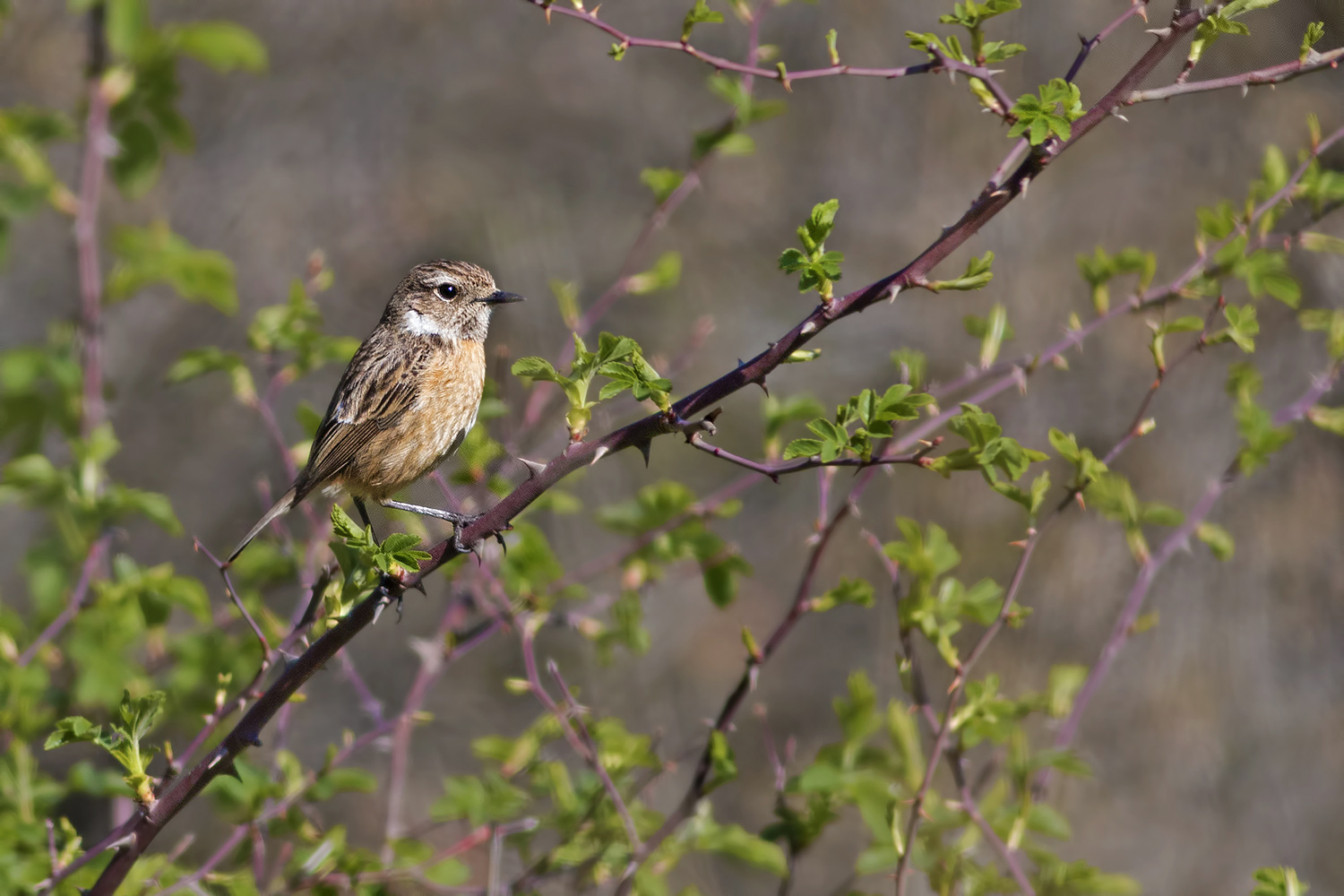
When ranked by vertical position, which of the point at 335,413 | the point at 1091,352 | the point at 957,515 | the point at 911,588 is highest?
the point at 335,413

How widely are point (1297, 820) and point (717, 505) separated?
3.29m

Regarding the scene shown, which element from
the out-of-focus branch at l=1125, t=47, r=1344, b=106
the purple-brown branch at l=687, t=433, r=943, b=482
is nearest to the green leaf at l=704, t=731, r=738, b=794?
the purple-brown branch at l=687, t=433, r=943, b=482

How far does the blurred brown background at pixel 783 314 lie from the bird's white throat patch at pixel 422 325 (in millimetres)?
1058

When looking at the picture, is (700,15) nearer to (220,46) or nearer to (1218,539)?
(220,46)

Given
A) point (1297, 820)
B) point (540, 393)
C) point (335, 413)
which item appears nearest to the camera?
point (335, 413)

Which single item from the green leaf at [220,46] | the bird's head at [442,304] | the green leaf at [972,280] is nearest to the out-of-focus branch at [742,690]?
the green leaf at [972,280]

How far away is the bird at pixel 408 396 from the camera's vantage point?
354 centimetres

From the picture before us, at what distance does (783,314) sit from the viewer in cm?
567

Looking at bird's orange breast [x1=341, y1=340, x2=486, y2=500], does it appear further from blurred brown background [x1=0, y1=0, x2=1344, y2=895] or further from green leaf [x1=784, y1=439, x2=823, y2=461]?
green leaf [x1=784, y1=439, x2=823, y2=461]

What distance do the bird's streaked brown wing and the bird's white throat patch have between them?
0.31ft

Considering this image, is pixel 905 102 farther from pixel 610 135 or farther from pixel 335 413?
pixel 335 413

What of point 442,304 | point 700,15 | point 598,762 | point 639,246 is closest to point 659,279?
point 639,246

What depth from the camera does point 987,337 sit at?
126 inches

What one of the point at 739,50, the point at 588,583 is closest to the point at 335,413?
the point at 588,583
